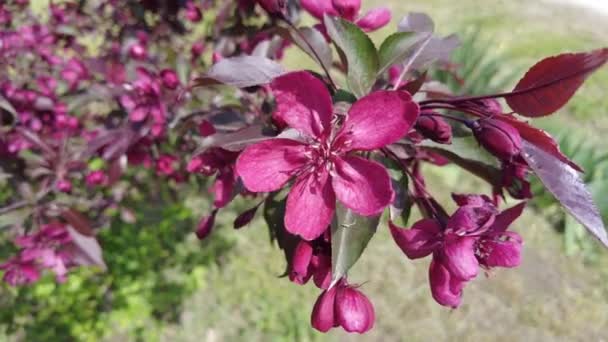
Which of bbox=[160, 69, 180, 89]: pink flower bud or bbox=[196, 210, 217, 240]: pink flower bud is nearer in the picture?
bbox=[196, 210, 217, 240]: pink flower bud

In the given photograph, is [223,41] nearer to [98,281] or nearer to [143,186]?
[143,186]

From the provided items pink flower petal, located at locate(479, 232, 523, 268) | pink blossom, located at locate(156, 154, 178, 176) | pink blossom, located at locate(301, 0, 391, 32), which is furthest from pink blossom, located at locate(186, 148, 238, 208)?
pink blossom, located at locate(156, 154, 178, 176)

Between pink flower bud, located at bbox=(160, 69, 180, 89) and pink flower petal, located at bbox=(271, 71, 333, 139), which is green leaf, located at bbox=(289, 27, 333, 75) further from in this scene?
pink flower bud, located at bbox=(160, 69, 180, 89)

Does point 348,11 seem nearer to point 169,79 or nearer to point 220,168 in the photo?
point 220,168

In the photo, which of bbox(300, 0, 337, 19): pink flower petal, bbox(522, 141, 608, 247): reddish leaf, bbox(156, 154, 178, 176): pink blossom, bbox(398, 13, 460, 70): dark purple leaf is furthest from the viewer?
bbox(156, 154, 178, 176): pink blossom

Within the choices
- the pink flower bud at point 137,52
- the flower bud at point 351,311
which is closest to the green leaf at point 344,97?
the flower bud at point 351,311

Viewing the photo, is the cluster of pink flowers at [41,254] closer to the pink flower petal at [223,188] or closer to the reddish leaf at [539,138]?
the pink flower petal at [223,188]
